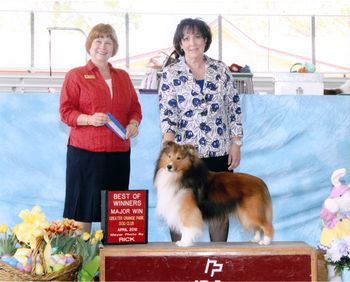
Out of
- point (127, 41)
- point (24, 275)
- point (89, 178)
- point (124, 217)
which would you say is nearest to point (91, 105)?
point (89, 178)

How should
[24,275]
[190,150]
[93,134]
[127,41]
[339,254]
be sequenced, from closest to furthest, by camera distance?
[24,275] → [190,150] → [339,254] → [93,134] → [127,41]

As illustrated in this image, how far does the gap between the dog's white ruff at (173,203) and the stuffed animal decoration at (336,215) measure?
2.18 feet

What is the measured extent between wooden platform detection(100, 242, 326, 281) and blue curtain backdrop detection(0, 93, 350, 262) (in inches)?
38.9

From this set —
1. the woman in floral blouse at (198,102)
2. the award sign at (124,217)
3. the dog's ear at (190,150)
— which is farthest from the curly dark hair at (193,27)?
the award sign at (124,217)

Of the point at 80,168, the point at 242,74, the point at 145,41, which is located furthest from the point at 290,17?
the point at 80,168

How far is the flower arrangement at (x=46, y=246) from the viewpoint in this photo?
220 cm

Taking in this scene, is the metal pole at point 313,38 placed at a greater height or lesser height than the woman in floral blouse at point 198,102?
greater

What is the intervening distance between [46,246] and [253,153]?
1.51m

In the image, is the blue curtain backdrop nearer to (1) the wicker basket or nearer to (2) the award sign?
(2) the award sign

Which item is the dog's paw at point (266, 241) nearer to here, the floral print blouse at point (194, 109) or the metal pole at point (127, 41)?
the floral print blouse at point (194, 109)

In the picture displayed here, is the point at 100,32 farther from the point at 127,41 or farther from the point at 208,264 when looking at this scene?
the point at 127,41

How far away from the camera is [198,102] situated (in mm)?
2551

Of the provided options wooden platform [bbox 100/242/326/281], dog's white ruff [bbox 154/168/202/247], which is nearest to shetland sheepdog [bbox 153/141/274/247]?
dog's white ruff [bbox 154/168/202/247]

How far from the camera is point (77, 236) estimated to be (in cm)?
245
